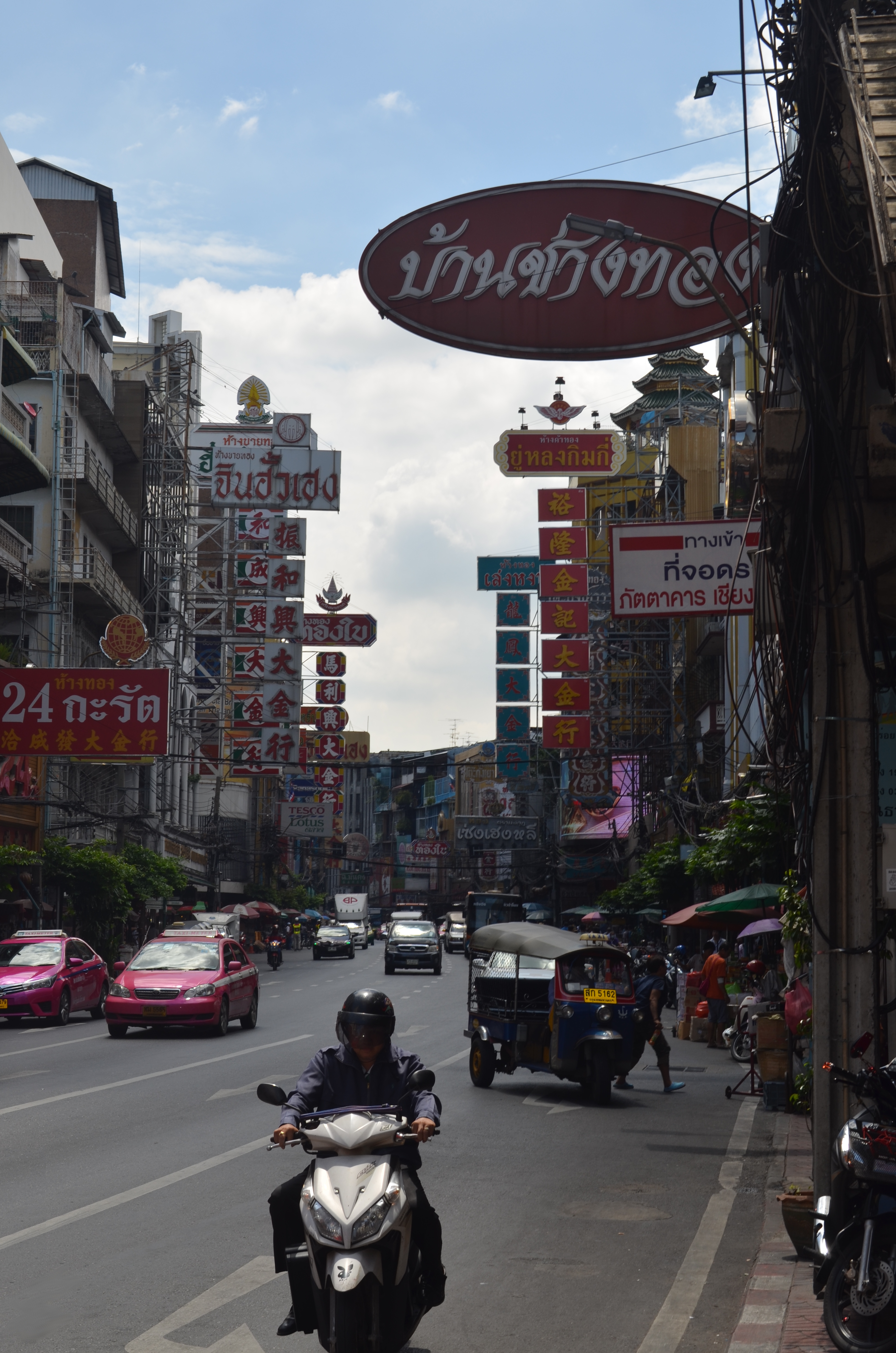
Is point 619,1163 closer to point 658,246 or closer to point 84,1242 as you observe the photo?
point 84,1242

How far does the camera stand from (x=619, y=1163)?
39.0 feet

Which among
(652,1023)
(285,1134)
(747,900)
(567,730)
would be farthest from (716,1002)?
(285,1134)

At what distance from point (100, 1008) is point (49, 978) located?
9.67 ft

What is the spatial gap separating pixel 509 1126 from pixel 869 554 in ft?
25.2

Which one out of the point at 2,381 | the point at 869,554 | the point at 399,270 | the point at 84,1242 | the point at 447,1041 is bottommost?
the point at 447,1041

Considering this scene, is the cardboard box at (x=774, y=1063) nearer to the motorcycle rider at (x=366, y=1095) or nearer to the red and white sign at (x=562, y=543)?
the motorcycle rider at (x=366, y=1095)

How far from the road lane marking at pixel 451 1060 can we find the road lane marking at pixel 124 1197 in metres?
6.84

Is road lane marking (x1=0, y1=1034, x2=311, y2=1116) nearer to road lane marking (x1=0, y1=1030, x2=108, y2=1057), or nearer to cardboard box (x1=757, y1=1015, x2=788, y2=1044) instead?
road lane marking (x1=0, y1=1030, x2=108, y2=1057)

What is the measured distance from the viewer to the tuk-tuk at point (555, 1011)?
53.3ft

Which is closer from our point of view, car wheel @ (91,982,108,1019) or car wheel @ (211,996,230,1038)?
car wheel @ (211,996,230,1038)

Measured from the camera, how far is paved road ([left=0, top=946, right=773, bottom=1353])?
22.2 feet

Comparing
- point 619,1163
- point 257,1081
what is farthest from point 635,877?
point 619,1163

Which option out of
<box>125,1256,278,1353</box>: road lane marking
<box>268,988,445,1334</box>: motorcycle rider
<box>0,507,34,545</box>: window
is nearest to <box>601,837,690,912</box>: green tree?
<box>0,507,34,545</box>: window

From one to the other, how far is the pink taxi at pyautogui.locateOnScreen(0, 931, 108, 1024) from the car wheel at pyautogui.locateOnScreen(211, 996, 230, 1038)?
215 cm
